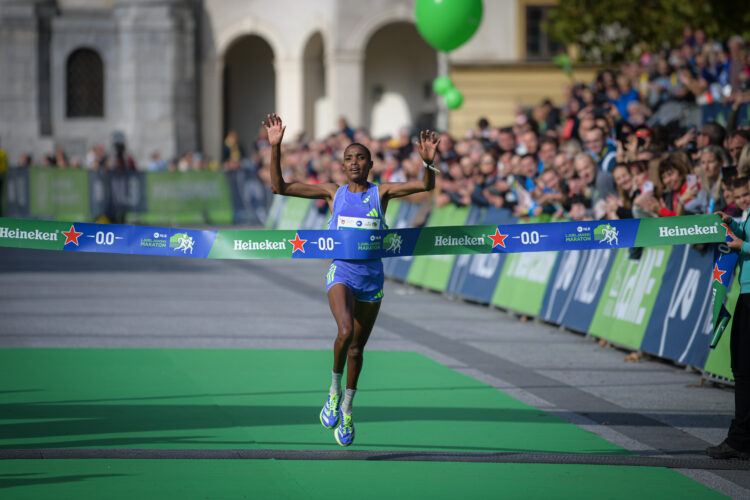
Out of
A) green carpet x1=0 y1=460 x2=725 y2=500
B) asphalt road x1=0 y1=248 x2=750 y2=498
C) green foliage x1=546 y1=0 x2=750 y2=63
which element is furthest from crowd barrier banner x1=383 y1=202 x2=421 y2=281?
green carpet x1=0 y1=460 x2=725 y2=500

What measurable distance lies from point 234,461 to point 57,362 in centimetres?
429

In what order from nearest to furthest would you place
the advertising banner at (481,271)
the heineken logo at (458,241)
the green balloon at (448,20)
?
the heineken logo at (458,241) < the advertising banner at (481,271) < the green balloon at (448,20)

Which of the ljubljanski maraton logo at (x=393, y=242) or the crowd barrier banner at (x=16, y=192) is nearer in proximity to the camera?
the ljubljanski maraton logo at (x=393, y=242)

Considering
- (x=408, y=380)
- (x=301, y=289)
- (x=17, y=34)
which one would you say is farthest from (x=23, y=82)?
(x=408, y=380)

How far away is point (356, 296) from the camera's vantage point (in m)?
7.88

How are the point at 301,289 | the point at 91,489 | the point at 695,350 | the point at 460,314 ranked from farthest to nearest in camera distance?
the point at 301,289 < the point at 460,314 < the point at 695,350 < the point at 91,489

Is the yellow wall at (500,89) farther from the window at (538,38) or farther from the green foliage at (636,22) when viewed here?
the green foliage at (636,22)

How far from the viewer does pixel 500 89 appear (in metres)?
37.5

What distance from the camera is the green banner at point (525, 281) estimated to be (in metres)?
14.1

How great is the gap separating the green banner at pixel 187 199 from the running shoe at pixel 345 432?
26.0 m

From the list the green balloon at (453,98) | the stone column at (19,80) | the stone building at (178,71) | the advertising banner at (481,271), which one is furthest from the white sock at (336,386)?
the stone column at (19,80)

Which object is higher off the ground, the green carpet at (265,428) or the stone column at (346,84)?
the stone column at (346,84)

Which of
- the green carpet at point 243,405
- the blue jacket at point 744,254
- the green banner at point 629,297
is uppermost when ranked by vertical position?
the blue jacket at point 744,254

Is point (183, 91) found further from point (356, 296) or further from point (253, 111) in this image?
point (356, 296)
